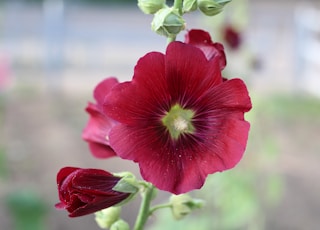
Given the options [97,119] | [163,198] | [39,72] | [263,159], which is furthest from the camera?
[39,72]

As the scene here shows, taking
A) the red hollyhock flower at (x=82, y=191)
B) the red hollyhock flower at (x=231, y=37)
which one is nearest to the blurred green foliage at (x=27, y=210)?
the red hollyhock flower at (x=231, y=37)

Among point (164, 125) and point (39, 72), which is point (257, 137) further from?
point (39, 72)

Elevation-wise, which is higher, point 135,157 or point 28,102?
point 135,157

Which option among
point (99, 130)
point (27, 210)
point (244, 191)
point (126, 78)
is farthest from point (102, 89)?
point (126, 78)

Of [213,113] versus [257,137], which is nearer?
[213,113]

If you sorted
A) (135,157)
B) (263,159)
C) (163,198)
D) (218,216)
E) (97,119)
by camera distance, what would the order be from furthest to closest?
(163,198), (263,159), (218,216), (97,119), (135,157)

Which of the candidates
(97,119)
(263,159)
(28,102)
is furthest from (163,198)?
(97,119)

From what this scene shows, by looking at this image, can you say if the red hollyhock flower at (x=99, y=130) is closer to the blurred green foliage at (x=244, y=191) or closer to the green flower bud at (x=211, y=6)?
the green flower bud at (x=211, y=6)
